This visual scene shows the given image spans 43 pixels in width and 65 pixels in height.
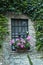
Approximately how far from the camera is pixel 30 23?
5.75 metres

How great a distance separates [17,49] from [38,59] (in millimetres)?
681

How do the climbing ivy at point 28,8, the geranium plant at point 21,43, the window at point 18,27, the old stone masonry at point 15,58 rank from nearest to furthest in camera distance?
the geranium plant at point 21,43, the old stone masonry at point 15,58, the climbing ivy at point 28,8, the window at point 18,27

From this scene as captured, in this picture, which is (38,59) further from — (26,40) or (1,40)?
(1,40)

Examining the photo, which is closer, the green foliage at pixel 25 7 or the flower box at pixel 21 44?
the flower box at pixel 21 44

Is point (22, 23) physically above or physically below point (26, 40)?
above

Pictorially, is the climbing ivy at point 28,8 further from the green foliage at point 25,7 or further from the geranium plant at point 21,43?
the geranium plant at point 21,43

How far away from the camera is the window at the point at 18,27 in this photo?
5781mm

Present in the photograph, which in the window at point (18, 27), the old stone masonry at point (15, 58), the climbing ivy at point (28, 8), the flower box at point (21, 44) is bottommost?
the old stone masonry at point (15, 58)

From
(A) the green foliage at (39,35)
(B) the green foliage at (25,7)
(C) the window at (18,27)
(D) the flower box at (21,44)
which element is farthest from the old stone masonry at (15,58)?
(B) the green foliage at (25,7)

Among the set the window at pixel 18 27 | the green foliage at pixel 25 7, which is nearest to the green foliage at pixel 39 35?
the green foliage at pixel 25 7

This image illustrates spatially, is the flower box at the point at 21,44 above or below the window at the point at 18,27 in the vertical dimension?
below

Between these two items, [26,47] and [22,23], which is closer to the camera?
[26,47]

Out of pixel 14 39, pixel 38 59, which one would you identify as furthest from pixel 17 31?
pixel 38 59

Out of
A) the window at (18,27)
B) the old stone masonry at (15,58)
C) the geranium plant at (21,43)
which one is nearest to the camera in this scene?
the geranium plant at (21,43)
